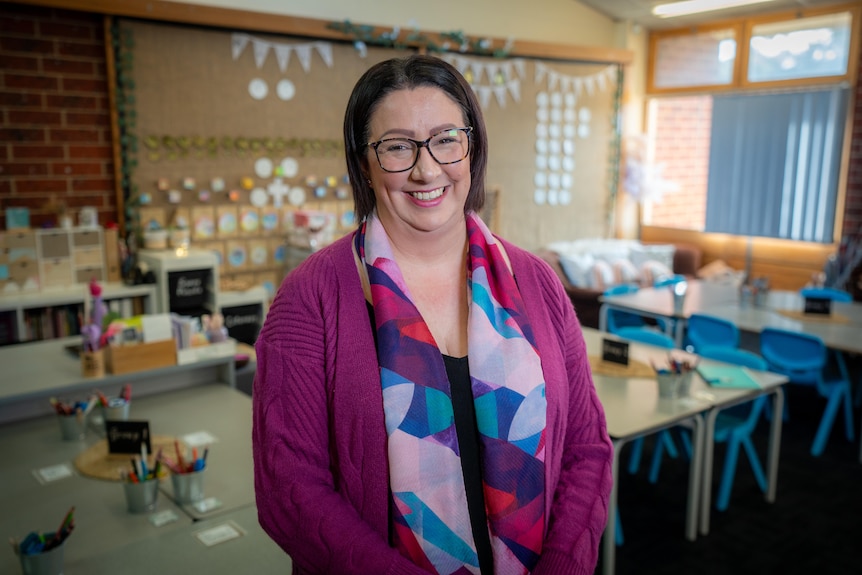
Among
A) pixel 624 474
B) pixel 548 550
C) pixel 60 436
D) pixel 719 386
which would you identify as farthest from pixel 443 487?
pixel 624 474

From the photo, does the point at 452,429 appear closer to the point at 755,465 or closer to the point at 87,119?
the point at 755,465

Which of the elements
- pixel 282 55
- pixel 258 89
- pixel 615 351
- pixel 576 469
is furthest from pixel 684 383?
pixel 282 55

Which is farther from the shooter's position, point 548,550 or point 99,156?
point 99,156

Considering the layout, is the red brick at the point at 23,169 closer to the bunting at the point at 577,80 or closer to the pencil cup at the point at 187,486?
the pencil cup at the point at 187,486

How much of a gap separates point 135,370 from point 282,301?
6.05 feet

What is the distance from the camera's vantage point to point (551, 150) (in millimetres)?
8008

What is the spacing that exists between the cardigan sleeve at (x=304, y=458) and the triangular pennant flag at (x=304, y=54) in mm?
5143

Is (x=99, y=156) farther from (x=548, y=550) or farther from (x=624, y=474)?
(x=548, y=550)

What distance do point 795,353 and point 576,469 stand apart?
336 centimetres

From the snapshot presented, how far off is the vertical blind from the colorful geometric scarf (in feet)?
22.8

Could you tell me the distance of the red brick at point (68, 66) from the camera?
16.5 ft

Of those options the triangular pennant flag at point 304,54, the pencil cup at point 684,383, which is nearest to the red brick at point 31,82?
the triangular pennant flag at point 304,54

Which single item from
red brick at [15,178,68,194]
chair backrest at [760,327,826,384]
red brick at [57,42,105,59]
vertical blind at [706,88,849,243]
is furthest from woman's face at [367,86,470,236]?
vertical blind at [706,88,849,243]

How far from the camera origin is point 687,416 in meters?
3.16
